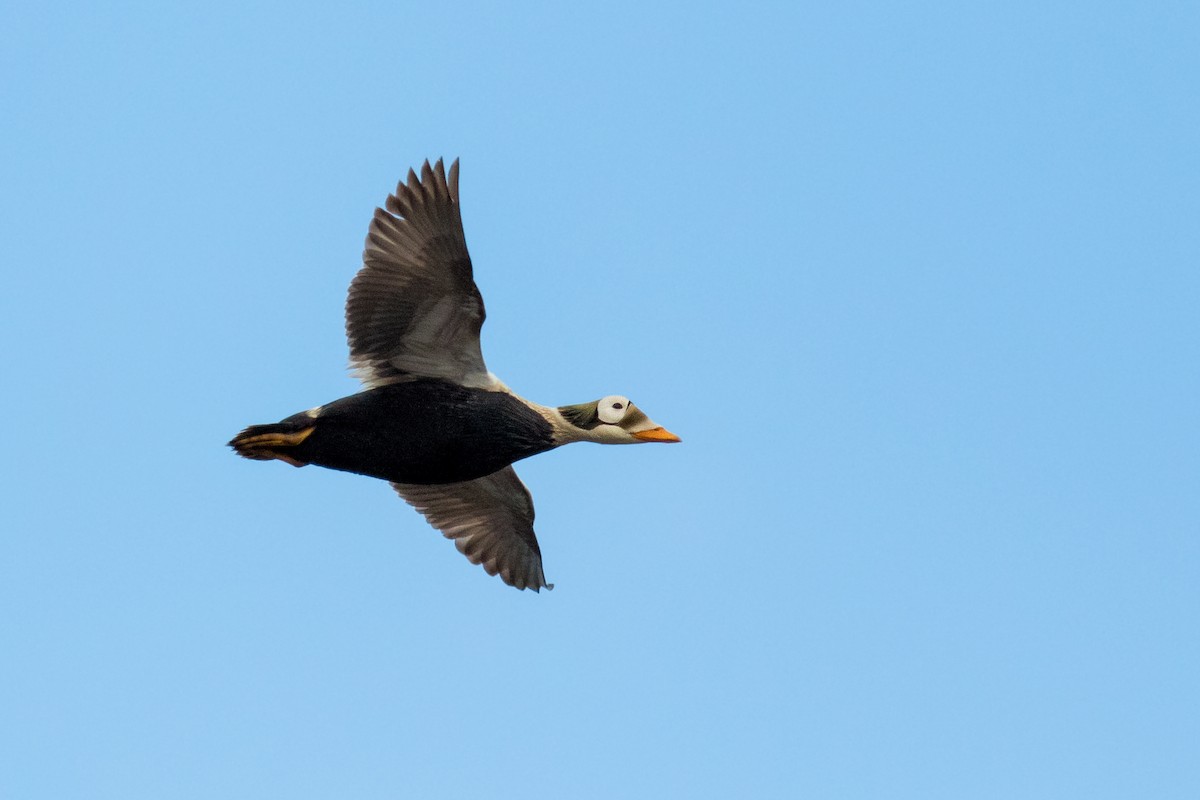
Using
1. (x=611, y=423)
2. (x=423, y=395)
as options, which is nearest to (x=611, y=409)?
(x=611, y=423)

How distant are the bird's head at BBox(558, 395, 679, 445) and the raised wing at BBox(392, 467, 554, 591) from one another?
90.0 inches

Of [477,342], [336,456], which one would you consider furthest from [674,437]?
[336,456]

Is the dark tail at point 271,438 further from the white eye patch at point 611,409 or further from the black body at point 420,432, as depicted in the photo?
the white eye patch at point 611,409

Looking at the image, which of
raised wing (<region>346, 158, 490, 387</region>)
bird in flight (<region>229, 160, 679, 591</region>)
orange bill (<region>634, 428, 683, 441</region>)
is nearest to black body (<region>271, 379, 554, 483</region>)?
bird in flight (<region>229, 160, 679, 591</region>)

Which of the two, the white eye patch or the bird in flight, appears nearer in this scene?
the bird in flight

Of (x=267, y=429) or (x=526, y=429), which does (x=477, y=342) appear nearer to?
(x=526, y=429)

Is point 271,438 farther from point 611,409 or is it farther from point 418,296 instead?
A: point 611,409

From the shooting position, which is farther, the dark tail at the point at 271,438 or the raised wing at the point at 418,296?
the raised wing at the point at 418,296

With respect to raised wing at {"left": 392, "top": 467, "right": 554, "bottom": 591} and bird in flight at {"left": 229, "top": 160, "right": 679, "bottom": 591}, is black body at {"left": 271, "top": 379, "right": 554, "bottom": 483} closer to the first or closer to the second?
bird in flight at {"left": 229, "top": 160, "right": 679, "bottom": 591}

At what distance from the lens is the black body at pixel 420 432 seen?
602 inches

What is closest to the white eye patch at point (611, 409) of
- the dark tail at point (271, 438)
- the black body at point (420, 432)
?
the black body at point (420, 432)

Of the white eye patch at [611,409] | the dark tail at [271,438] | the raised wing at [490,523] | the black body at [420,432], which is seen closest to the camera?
the dark tail at [271,438]

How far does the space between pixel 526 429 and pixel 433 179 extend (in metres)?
2.19

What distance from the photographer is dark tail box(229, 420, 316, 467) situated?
15133 millimetres
